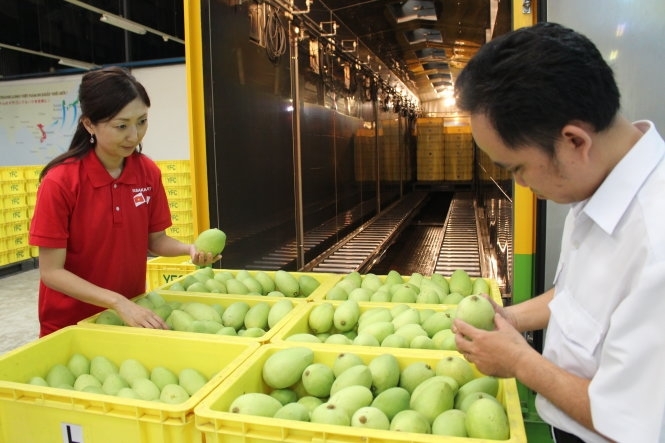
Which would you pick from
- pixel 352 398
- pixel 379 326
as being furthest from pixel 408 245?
pixel 352 398

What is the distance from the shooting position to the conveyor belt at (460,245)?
5656mm

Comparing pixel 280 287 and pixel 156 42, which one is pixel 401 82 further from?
pixel 280 287

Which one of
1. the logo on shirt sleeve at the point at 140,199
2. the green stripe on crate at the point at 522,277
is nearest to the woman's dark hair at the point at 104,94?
the logo on shirt sleeve at the point at 140,199

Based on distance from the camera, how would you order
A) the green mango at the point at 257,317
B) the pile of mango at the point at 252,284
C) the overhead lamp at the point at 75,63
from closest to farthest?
1. the green mango at the point at 257,317
2. the pile of mango at the point at 252,284
3. the overhead lamp at the point at 75,63

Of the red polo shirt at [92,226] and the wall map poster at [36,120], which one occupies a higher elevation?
the wall map poster at [36,120]

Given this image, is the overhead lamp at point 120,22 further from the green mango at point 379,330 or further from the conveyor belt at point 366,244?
the green mango at point 379,330

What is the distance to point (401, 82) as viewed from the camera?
45.9 ft

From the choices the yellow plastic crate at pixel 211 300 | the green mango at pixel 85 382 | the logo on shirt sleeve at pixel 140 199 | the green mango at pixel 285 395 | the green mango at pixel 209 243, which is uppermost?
the logo on shirt sleeve at pixel 140 199

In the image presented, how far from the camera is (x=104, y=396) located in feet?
4.59

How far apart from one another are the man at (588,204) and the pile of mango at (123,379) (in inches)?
37.3

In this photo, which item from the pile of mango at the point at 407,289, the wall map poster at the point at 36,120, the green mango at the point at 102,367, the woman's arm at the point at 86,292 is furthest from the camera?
the wall map poster at the point at 36,120

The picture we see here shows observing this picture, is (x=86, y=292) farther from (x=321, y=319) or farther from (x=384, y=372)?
(x=384, y=372)

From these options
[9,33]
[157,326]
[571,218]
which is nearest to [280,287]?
[157,326]

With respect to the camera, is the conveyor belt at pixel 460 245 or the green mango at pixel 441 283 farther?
the conveyor belt at pixel 460 245
